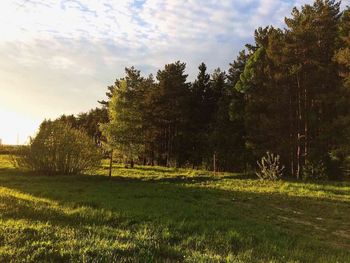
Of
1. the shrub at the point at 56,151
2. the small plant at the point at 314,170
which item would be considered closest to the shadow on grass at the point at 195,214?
the shrub at the point at 56,151

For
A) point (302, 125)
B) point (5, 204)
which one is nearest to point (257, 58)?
point (302, 125)

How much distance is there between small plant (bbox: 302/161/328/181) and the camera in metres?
37.3

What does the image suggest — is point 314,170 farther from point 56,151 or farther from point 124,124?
point 56,151

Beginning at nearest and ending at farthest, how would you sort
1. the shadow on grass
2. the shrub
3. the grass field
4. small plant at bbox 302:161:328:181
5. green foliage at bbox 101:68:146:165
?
the grass field
the shadow on grass
the shrub
small plant at bbox 302:161:328:181
green foliage at bbox 101:68:146:165

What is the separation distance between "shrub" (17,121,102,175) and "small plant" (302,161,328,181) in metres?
18.9

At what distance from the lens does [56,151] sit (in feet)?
97.6

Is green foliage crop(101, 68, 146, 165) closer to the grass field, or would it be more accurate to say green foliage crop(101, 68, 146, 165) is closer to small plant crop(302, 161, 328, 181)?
small plant crop(302, 161, 328, 181)

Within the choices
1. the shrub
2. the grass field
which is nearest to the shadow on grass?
the grass field

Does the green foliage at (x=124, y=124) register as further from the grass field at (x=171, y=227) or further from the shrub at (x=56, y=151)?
the grass field at (x=171, y=227)

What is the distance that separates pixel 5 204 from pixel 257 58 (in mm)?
35872

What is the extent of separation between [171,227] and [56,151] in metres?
20.2

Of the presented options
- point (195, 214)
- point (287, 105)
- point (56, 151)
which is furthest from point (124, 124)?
point (195, 214)

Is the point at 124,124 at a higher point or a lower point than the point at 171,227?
higher

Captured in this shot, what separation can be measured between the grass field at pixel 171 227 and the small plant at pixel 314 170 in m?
17.0
